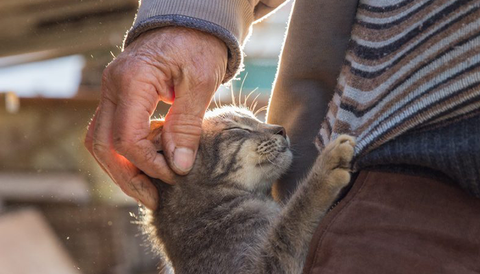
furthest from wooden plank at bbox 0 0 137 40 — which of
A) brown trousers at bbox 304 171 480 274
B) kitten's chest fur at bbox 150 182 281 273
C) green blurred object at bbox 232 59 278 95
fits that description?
brown trousers at bbox 304 171 480 274

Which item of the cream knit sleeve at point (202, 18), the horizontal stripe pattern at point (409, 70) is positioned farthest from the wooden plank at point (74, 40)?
the horizontal stripe pattern at point (409, 70)

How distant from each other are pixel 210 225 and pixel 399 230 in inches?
26.9

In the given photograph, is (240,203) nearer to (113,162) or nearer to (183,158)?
(183,158)

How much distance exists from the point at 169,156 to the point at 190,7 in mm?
388

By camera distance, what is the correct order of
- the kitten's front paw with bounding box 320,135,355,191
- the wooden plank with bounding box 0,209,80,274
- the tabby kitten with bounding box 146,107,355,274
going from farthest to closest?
the wooden plank with bounding box 0,209,80,274 → the tabby kitten with bounding box 146,107,355,274 → the kitten's front paw with bounding box 320,135,355,191

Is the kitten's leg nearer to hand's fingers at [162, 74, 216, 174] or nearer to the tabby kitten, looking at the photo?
the tabby kitten

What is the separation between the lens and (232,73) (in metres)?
1.60

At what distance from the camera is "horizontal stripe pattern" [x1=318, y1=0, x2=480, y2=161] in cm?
95

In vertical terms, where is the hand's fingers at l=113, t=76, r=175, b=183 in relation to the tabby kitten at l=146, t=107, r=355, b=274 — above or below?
above

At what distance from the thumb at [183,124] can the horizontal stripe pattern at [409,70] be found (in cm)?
37

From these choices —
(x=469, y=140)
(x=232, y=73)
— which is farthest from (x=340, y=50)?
(x=469, y=140)

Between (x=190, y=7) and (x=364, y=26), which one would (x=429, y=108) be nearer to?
(x=364, y=26)

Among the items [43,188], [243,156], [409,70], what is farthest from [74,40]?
[409,70]

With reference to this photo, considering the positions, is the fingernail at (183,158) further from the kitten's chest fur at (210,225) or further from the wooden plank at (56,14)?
the wooden plank at (56,14)
